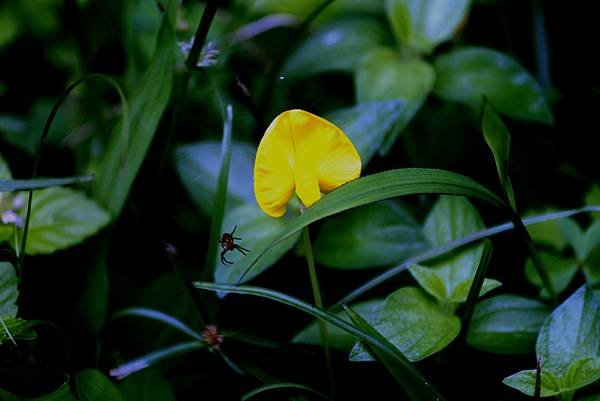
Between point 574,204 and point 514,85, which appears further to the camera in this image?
point 574,204

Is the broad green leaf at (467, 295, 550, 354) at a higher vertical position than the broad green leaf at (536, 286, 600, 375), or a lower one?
lower

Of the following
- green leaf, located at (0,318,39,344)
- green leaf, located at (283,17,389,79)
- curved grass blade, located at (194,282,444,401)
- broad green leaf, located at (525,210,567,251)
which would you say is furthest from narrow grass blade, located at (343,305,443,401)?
green leaf, located at (283,17,389,79)

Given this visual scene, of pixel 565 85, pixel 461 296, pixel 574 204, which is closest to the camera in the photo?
pixel 461 296

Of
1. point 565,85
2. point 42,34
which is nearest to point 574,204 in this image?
point 565,85

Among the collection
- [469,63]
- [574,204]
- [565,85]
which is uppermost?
[469,63]

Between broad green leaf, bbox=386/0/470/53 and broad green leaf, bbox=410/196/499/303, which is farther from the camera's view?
broad green leaf, bbox=386/0/470/53

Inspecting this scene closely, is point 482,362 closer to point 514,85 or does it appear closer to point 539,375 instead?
point 539,375

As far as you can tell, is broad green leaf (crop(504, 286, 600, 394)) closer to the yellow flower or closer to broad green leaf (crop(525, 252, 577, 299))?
broad green leaf (crop(525, 252, 577, 299))
